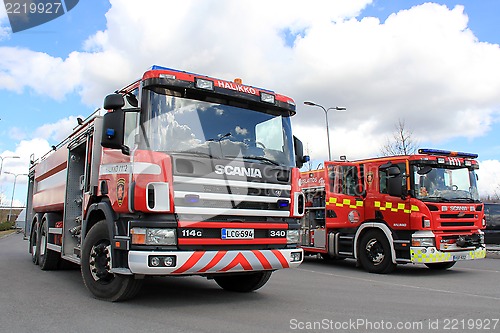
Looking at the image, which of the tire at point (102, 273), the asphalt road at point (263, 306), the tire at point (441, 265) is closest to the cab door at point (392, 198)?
the asphalt road at point (263, 306)

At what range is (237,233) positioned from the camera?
19.7 feet

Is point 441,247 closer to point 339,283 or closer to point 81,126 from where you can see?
point 339,283

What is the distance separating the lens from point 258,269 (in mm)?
6125

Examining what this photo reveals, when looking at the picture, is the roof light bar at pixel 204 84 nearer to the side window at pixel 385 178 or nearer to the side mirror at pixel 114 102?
the side mirror at pixel 114 102

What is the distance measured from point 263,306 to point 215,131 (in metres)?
2.49

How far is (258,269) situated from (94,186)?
2730mm

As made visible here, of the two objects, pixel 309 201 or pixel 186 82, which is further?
pixel 309 201

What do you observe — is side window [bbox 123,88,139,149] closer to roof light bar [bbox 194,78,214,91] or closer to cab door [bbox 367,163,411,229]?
roof light bar [bbox 194,78,214,91]

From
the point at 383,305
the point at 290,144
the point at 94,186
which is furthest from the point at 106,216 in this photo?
the point at 383,305

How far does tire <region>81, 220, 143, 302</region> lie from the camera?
603cm

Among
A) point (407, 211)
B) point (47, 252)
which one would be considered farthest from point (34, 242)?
point (407, 211)

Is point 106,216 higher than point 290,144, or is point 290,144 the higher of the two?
point 290,144

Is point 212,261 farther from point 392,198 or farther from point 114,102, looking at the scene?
point 392,198

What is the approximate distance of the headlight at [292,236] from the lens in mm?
6570
